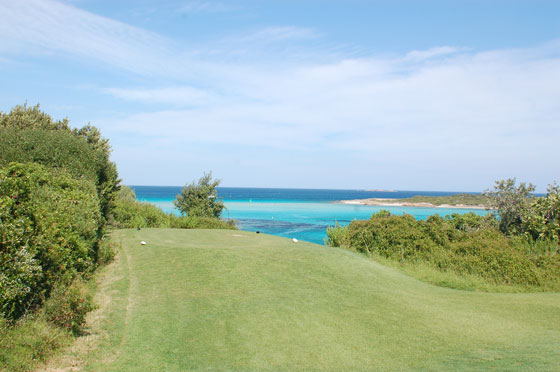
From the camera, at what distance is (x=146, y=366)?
6285 millimetres

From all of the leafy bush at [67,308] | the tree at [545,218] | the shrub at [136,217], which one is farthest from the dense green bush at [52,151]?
the tree at [545,218]

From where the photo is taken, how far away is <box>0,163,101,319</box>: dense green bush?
645cm

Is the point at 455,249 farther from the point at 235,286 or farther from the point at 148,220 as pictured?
the point at 148,220

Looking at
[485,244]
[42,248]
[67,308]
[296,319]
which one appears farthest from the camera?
[485,244]

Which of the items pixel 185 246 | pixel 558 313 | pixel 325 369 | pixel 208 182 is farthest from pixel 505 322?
pixel 208 182

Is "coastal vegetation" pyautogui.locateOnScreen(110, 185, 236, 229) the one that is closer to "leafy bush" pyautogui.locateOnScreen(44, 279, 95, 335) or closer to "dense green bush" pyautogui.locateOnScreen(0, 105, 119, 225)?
"dense green bush" pyautogui.locateOnScreen(0, 105, 119, 225)

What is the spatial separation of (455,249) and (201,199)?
2296 cm

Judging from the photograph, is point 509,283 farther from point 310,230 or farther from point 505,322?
point 310,230

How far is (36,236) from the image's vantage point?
7.24 meters

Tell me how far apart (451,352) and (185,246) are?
866 centimetres

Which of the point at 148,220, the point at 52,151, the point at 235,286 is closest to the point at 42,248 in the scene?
the point at 235,286

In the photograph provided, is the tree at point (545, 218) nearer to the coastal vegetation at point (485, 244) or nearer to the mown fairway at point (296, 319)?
the coastal vegetation at point (485, 244)

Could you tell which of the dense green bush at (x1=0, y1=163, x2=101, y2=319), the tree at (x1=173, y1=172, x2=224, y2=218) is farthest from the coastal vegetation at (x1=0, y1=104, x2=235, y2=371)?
the tree at (x1=173, y1=172, x2=224, y2=218)

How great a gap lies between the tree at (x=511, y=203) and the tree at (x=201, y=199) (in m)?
22.0
